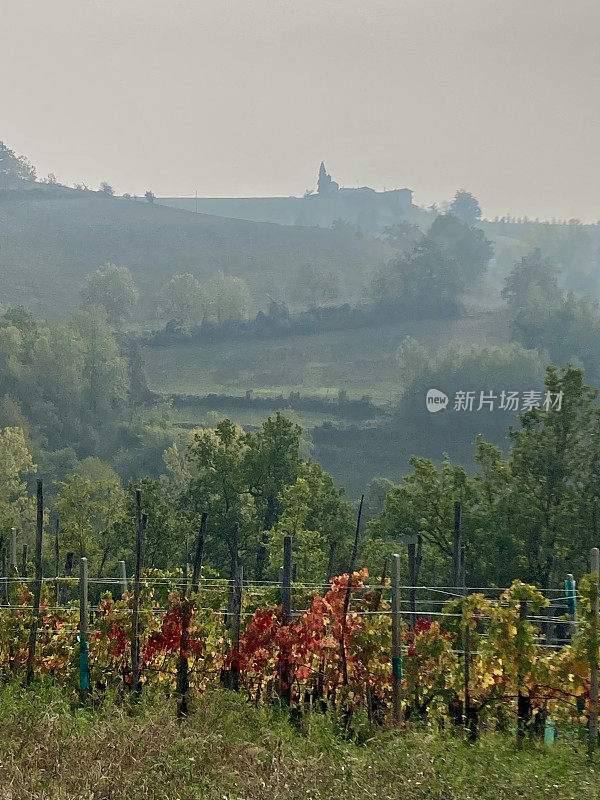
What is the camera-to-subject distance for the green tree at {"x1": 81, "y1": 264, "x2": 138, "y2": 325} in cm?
14962

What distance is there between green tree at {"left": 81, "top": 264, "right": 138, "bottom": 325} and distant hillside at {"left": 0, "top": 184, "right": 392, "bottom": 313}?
363 centimetres

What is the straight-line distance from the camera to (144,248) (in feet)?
557

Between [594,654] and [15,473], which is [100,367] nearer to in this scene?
[15,473]

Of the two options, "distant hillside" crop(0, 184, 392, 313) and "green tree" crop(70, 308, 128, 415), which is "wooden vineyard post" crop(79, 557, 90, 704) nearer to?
"green tree" crop(70, 308, 128, 415)

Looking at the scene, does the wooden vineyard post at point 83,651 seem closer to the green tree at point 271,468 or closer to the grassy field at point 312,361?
the green tree at point 271,468

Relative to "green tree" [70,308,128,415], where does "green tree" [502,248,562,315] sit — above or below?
above

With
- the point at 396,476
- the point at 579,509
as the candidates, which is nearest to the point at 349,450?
the point at 396,476

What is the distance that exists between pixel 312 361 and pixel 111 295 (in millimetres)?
35850

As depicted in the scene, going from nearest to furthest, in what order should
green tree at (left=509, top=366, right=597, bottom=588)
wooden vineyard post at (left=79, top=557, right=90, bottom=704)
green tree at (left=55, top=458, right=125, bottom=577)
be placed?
1. wooden vineyard post at (left=79, top=557, right=90, bottom=704)
2. green tree at (left=509, top=366, right=597, bottom=588)
3. green tree at (left=55, top=458, right=125, bottom=577)

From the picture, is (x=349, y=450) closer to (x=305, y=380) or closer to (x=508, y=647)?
(x=305, y=380)

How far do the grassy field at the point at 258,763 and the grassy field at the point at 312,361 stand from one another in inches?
4082

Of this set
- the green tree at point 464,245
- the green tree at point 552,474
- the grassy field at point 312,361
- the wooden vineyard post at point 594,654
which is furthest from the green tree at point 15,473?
the green tree at point 464,245

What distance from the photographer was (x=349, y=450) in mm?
103812

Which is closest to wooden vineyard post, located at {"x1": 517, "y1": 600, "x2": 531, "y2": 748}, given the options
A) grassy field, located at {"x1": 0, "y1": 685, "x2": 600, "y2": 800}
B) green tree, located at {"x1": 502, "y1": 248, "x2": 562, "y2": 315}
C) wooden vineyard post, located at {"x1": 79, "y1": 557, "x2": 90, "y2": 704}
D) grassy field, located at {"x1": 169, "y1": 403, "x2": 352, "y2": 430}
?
grassy field, located at {"x1": 0, "y1": 685, "x2": 600, "y2": 800}
